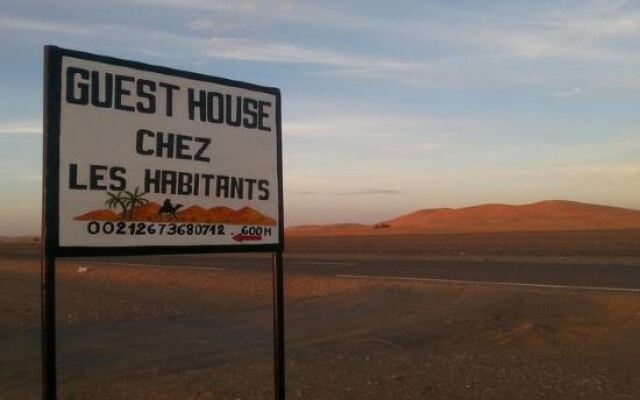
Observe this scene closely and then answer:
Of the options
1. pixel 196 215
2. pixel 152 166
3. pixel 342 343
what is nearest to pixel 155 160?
pixel 152 166

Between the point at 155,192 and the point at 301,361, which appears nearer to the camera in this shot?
the point at 155,192

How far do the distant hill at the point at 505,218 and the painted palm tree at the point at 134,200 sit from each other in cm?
7819

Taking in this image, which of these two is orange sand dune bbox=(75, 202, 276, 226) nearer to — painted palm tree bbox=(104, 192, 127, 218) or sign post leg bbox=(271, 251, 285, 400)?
painted palm tree bbox=(104, 192, 127, 218)

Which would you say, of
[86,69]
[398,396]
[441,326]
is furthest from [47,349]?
[441,326]

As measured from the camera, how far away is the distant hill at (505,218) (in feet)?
279

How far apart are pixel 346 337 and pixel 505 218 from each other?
92.2m

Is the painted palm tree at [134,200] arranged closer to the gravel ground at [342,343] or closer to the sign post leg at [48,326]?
the sign post leg at [48,326]

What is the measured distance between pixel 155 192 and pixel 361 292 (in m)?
13.0

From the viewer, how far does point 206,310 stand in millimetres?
14578

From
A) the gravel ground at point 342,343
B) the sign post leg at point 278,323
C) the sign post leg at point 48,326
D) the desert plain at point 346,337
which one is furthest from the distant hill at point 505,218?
the sign post leg at point 48,326

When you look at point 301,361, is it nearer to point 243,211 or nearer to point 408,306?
point 243,211

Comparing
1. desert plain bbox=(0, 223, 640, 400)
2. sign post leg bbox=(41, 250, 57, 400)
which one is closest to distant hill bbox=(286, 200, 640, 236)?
desert plain bbox=(0, 223, 640, 400)

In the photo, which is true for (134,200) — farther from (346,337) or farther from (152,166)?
(346,337)

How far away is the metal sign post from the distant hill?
77.4 metres
